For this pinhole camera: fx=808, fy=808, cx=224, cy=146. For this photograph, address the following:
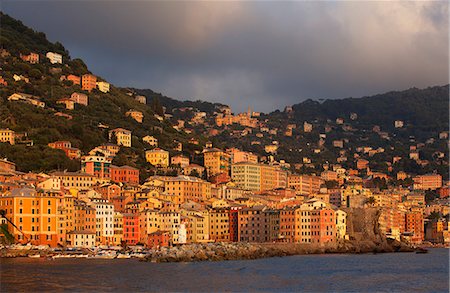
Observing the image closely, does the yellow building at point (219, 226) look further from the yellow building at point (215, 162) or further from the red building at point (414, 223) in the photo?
the red building at point (414, 223)

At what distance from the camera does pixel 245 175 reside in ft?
337

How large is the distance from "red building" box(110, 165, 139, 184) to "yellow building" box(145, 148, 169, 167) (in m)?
9.73

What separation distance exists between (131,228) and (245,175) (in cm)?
3632

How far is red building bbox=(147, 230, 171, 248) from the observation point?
67125 mm

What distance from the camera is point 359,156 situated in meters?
175

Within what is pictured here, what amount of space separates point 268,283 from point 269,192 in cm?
6141

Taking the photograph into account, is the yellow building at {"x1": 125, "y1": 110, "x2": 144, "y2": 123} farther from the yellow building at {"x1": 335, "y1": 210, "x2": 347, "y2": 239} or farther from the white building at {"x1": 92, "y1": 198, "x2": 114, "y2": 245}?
the white building at {"x1": 92, "y1": 198, "x2": 114, "y2": 245}

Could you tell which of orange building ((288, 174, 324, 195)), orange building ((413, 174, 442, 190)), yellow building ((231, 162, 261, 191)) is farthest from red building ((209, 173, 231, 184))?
orange building ((413, 174, 442, 190))

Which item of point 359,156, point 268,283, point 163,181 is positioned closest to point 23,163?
point 163,181

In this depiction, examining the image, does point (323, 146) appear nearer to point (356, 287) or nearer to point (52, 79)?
point (52, 79)

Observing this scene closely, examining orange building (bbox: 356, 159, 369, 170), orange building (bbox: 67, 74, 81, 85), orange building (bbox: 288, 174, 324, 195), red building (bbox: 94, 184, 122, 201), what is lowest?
red building (bbox: 94, 184, 122, 201)

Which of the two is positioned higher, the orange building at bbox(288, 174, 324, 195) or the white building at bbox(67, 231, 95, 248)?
the orange building at bbox(288, 174, 324, 195)

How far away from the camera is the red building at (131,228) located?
222 ft

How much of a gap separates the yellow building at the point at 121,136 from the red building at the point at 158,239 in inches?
1181
